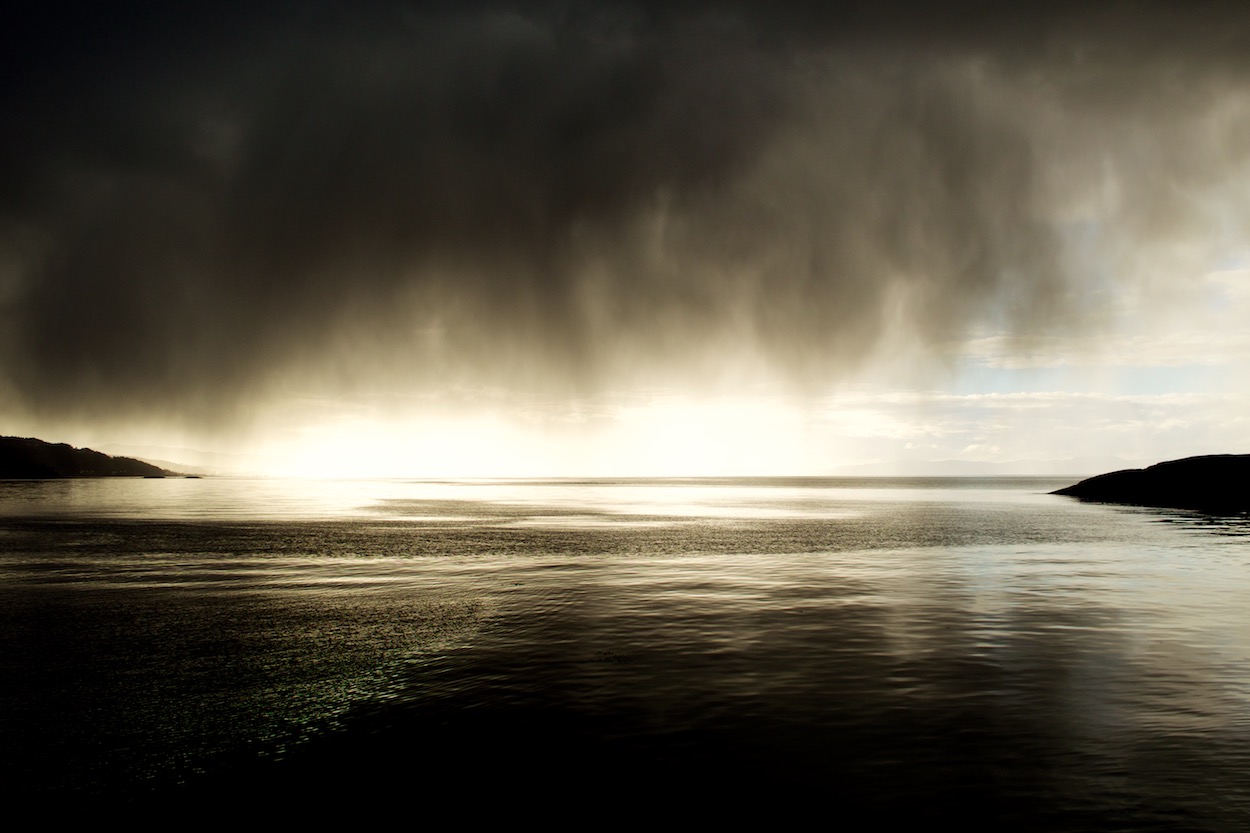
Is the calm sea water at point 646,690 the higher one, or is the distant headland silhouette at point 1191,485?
the distant headland silhouette at point 1191,485

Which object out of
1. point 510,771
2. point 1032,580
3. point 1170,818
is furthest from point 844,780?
point 1032,580

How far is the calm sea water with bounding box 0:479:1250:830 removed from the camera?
1209 cm

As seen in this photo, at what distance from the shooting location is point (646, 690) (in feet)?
58.3

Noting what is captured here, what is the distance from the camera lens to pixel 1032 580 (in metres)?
37.5

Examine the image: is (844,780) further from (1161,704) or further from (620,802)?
(1161,704)

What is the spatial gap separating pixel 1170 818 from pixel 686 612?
61.7ft

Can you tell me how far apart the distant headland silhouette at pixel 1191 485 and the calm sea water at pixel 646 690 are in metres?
88.7

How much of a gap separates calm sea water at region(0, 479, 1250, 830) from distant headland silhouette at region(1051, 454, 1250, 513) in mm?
88692

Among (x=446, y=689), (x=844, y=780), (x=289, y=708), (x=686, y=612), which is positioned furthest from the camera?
(x=686, y=612)

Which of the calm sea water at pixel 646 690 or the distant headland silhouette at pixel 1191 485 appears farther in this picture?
the distant headland silhouette at pixel 1191 485

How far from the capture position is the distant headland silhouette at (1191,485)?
10694 centimetres

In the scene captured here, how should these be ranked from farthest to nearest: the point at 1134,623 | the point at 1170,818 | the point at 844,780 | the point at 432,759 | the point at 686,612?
the point at 686,612
the point at 1134,623
the point at 432,759
the point at 844,780
the point at 1170,818

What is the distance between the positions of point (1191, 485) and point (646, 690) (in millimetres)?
135828

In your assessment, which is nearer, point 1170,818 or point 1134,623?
point 1170,818
